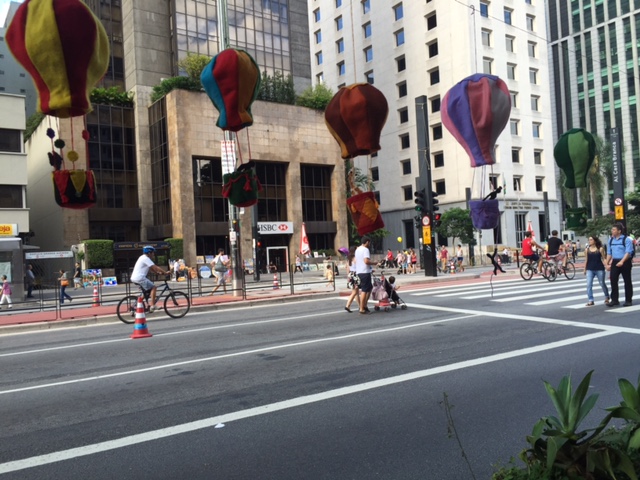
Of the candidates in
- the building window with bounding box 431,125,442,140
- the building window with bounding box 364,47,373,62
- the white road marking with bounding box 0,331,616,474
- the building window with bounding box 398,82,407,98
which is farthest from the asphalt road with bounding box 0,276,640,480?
the building window with bounding box 364,47,373,62

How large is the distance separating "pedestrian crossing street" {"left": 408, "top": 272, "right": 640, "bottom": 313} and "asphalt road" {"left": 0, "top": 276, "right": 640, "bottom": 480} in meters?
1.61

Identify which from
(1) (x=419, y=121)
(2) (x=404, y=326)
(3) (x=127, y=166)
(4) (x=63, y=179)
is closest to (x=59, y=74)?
(4) (x=63, y=179)

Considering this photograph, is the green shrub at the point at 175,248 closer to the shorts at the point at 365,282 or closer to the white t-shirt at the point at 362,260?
the shorts at the point at 365,282

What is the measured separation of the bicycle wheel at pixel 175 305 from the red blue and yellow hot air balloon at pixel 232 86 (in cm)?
1088

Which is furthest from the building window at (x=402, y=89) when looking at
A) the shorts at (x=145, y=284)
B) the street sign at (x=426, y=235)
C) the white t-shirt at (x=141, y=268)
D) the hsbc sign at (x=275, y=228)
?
the white t-shirt at (x=141, y=268)

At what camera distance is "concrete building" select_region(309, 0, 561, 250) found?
42.4 meters

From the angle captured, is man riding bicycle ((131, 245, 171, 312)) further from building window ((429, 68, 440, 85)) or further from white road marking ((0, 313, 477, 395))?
building window ((429, 68, 440, 85))

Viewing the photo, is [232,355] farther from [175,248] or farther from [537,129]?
[537,129]

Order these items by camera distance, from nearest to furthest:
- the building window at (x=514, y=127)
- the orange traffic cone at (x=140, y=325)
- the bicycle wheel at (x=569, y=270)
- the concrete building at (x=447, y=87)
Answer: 1. the orange traffic cone at (x=140, y=325)
2. the bicycle wheel at (x=569, y=270)
3. the concrete building at (x=447, y=87)
4. the building window at (x=514, y=127)

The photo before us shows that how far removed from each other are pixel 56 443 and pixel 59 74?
342 centimetres

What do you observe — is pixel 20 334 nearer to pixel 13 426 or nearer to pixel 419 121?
pixel 13 426

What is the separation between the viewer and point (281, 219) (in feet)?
155

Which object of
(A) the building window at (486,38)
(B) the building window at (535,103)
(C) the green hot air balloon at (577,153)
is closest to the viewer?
(C) the green hot air balloon at (577,153)

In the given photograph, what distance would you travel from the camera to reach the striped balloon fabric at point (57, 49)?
319 cm
